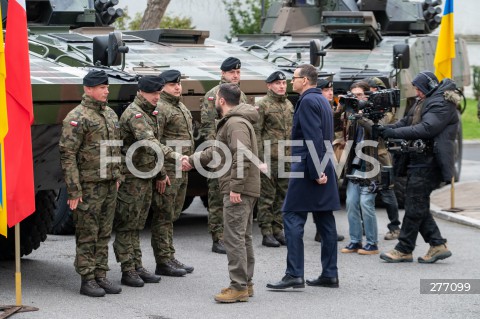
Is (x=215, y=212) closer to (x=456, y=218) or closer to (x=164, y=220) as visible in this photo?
(x=164, y=220)

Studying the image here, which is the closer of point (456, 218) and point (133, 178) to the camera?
point (133, 178)

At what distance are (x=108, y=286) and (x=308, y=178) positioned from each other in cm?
182

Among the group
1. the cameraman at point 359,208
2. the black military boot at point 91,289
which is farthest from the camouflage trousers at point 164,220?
the cameraman at point 359,208

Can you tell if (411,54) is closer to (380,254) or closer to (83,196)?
(380,254)

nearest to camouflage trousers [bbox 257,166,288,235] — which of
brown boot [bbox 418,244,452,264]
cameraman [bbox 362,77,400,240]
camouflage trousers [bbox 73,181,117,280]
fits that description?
cameraman [bbox 362,77,400,240]

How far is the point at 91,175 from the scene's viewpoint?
8.76 metres

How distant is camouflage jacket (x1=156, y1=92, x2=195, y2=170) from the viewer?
9953 mm

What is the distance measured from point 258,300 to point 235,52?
5229mm

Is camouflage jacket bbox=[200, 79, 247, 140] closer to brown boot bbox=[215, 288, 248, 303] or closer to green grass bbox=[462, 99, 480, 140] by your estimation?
brown boot bbox=[215, 288, 248, 303]

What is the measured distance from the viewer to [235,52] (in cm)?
1334

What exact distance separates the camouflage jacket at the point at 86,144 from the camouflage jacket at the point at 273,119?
2.69 meters

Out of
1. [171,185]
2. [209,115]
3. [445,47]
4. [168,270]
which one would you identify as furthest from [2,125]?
[445,47]

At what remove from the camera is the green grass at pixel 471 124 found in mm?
26484

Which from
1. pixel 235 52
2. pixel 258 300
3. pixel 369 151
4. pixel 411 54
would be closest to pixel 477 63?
pixel 411 54
